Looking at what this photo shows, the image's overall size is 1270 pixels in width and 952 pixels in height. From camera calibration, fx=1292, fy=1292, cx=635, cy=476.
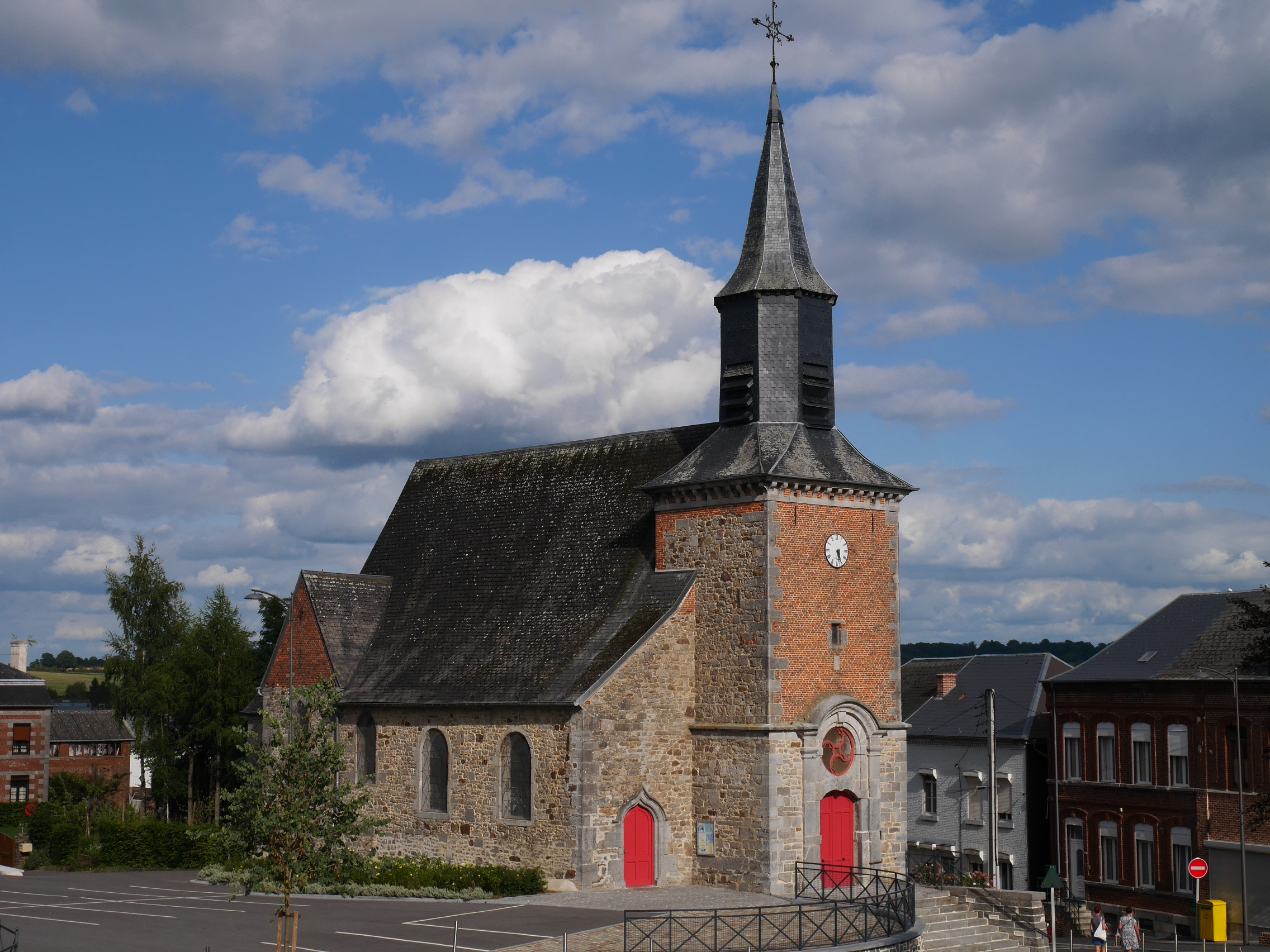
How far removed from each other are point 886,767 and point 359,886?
42.1 ft

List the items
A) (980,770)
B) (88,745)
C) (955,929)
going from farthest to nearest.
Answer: (88,745), (980,770), (955,929)

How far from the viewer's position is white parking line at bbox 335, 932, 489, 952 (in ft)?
73.9

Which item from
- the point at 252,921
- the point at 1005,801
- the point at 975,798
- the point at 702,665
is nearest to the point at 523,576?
the point at 702,665

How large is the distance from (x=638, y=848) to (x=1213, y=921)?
14.2 metres

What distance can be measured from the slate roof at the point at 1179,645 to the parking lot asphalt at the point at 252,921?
2678 centimetres

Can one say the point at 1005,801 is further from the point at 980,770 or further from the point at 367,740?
the point at 367,740

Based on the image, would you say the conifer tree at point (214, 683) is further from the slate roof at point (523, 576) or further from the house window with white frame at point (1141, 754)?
the house window with white frame at point (1141, 754)

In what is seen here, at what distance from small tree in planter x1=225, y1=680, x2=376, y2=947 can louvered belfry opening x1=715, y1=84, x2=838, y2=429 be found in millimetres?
14893

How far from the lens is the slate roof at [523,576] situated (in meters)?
31.5

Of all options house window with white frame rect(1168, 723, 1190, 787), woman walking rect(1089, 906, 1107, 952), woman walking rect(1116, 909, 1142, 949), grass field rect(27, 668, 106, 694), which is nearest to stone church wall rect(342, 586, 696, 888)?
woman walking rect(1089, 906, 1107, 952)

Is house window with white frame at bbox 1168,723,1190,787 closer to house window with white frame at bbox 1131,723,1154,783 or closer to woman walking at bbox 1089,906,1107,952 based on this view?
house window with white frame at bbox 1131,723,1154,783

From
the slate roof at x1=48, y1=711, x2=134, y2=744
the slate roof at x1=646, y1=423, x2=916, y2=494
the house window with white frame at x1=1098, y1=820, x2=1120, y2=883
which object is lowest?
the house window with white frame at x1=1098, y1=820, x2=1120, y2=883

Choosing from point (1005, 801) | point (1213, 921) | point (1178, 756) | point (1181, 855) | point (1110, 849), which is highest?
point (1178, 756)

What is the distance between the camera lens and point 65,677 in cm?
17075
